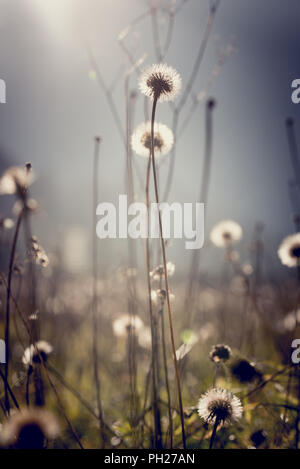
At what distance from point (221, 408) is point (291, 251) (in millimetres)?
666

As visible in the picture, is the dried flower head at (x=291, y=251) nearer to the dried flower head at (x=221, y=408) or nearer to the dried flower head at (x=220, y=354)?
the dried flower head at (x=220, y=354)

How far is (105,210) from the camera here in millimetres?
1168

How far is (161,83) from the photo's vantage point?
811mm

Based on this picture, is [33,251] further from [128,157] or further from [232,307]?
[232,307]

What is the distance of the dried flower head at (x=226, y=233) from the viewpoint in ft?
4.80

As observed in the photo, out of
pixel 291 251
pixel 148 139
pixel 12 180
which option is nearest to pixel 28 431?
pixel 12 180

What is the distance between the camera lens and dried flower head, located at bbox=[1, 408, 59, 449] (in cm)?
68

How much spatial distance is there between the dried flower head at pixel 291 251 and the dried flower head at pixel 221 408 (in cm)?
58

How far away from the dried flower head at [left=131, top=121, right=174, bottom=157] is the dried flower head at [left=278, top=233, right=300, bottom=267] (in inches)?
23.0

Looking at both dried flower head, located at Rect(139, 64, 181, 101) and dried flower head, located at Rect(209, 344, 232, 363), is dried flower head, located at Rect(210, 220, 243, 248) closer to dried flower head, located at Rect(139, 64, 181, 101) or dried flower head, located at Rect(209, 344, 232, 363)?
dried flower head, located at Rect(209, 344, 232, 363)

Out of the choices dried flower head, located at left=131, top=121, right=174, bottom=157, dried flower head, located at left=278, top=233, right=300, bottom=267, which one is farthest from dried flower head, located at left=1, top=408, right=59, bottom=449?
dried flower head, located at left=278, top=233, right=300, bottom=267
